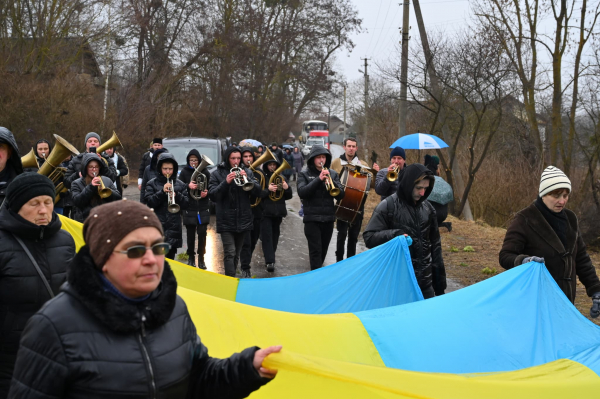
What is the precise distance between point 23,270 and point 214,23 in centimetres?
3780

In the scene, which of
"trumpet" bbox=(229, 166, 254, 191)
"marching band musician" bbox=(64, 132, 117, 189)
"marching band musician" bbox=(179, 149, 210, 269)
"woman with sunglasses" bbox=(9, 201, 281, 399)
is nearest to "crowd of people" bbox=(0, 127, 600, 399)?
"woman with sunglasses" bbox=(9, 201, 281, 399)

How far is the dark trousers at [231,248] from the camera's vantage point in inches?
365

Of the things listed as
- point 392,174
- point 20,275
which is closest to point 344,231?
point 392,174

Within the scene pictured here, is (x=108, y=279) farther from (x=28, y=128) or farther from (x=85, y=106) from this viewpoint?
(x=85, y=106)

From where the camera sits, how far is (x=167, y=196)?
9.39 metres

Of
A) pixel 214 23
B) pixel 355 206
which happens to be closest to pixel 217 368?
pixel 355 206

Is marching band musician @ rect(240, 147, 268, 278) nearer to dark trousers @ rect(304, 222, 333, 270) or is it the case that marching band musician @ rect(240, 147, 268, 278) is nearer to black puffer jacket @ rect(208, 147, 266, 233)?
black puffer jacket @ rect(208, 147, 266, 233)

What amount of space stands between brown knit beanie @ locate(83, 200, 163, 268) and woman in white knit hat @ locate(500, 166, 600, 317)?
3697mm

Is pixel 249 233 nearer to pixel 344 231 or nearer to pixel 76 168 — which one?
pixel 344 231

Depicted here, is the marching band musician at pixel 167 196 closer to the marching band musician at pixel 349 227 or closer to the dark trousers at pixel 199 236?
the dark trousers at pixel 199 236

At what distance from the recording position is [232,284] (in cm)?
689

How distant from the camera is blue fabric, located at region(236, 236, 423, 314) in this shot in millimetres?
5953

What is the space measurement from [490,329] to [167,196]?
5.72 m

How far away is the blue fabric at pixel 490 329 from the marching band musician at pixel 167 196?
490 cm
